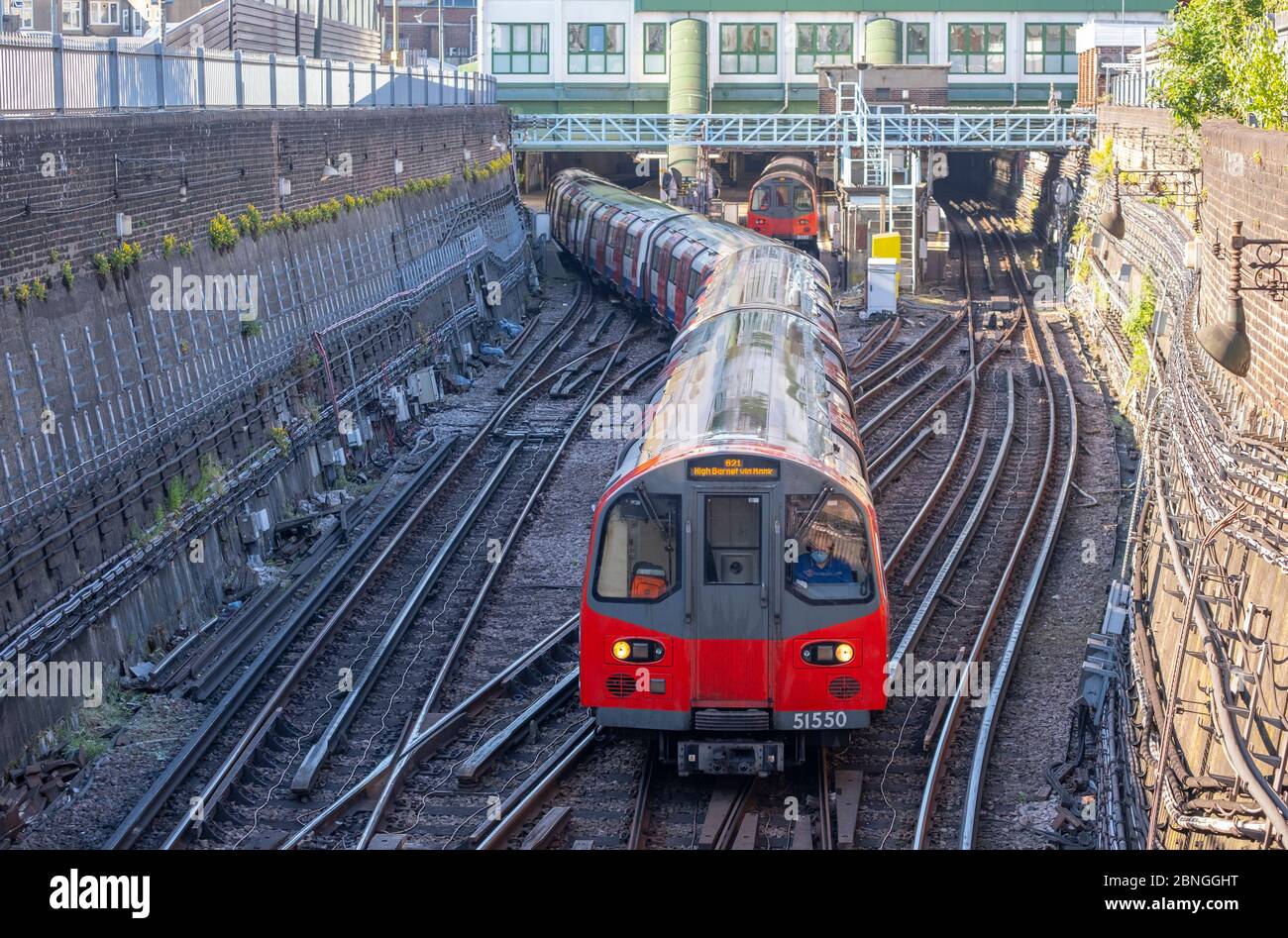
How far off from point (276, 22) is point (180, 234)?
1965 cm

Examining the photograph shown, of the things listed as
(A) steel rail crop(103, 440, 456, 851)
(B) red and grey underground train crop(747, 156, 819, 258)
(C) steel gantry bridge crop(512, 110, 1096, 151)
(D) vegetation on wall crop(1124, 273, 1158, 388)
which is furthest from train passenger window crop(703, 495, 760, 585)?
(B) red and grey underground train crop(747, 156, 819, 258)

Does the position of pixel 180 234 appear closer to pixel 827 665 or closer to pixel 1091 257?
pixel 827 665

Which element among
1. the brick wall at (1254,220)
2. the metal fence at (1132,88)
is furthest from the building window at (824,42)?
the brick wall at (1254,220)

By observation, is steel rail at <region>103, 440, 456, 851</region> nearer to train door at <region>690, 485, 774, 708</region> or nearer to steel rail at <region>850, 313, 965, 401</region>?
train door at <region>690, 485, 774, 708</region>

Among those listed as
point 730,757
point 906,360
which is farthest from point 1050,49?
point 730,757

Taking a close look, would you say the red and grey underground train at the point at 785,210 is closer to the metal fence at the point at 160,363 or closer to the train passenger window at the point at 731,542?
the metal fence at the point at 160,363

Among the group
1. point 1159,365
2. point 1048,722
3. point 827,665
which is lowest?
point 1048,722

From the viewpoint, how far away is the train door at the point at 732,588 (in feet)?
33.7

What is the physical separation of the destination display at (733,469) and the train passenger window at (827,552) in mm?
243

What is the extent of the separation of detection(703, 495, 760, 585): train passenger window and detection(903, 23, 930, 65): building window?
41903mm

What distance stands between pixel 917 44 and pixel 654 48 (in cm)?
835

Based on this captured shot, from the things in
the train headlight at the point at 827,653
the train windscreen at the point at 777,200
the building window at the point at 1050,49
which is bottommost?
the train headlight at the point at 827,653
